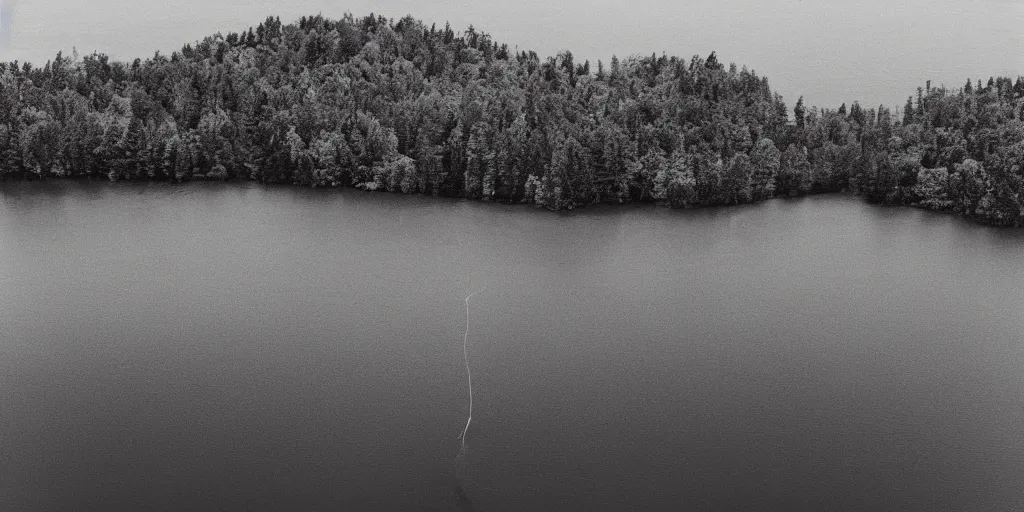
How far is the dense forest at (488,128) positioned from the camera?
3450 centimetres

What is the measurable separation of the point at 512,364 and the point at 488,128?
1818 cm

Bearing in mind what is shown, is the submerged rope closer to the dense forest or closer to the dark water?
the dark water

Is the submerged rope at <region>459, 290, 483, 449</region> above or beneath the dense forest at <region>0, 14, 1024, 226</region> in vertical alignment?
beneath

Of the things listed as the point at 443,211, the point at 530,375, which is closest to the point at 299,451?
the point at 530,375

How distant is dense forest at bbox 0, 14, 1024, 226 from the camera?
34500mm

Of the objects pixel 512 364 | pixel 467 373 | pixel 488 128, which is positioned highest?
pixel 488 128

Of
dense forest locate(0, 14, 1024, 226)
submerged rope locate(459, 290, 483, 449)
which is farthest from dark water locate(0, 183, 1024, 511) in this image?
dense forest locate(0, 14, 1024, 226)

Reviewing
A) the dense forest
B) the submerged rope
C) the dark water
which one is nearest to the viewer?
the dark water

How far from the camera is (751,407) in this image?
61.6ft

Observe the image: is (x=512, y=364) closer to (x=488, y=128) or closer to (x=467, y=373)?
(x=467, y=373)

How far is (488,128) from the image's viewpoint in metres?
37.0

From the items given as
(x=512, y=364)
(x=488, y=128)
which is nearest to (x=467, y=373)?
A: (x=512, y=364)

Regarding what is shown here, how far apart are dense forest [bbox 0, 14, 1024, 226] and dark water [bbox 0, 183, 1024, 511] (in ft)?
9.88

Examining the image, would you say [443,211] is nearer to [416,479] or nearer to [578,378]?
[578,378]
